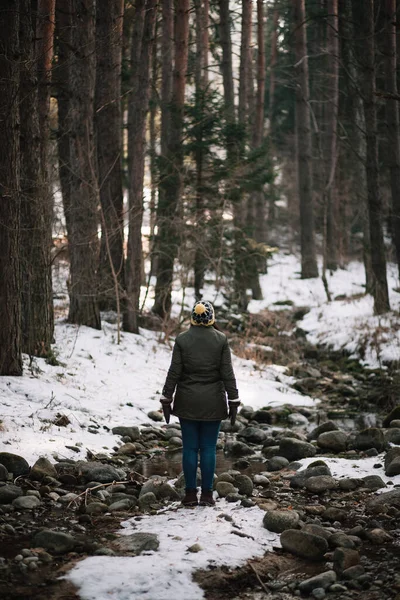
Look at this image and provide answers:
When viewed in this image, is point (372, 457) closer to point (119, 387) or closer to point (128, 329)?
point (119, 387)

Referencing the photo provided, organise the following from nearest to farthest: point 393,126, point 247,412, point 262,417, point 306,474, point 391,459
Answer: point 306,474
point 391,459
point 262,417
point 247,412
point 393,126

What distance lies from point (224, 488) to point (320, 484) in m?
1.14

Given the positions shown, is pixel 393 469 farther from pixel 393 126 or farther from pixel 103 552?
pixel 393 126

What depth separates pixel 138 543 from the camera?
567cm

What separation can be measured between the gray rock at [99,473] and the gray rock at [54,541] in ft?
6.69

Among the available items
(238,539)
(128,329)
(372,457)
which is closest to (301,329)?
(128,329)

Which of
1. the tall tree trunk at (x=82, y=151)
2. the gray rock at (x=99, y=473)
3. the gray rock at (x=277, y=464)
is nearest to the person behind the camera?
the gray rock at (x=99, y=473)

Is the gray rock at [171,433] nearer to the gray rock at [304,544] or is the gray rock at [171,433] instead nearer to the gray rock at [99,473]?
the gray rock at [99,473]

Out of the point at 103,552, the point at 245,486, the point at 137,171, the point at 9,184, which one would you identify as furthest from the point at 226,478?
the point at 137,171

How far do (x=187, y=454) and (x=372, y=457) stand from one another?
3.14 metres

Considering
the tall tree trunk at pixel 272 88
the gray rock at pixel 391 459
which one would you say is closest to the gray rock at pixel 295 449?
the gray rock at pixel 391 459

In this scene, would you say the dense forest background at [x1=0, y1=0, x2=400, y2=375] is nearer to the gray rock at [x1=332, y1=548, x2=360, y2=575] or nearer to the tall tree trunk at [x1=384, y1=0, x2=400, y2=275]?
the tall tree trunk at [x1=384, y1=0, x2=400, y2=275]

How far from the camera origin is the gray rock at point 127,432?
32.0 ft

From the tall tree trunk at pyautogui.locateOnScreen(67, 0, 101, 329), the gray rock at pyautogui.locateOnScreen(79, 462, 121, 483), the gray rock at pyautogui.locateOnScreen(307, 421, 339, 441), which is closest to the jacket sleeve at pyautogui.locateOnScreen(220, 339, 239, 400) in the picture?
the gray rock at pyautogui.locateOnScreen(79, 462, 121, 483)
